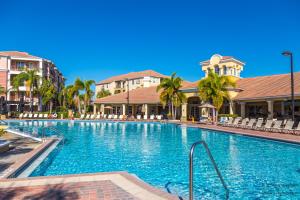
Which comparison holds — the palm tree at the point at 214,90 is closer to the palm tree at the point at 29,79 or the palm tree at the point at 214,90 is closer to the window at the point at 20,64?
the palm tree at the point at 29,79

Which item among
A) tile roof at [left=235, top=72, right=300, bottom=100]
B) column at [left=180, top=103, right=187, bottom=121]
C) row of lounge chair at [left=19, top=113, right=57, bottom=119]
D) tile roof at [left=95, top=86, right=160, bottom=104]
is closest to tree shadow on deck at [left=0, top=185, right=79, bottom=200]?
tile roof at [left=235, top=72, right=300, bottom=100]

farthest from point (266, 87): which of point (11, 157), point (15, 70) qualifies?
point (15, 70)

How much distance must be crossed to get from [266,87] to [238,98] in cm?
372

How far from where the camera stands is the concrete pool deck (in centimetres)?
511

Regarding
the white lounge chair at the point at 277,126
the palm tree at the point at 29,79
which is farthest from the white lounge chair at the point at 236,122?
the palm tree at the point at 29,79

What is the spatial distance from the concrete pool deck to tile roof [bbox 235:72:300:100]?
2382cm

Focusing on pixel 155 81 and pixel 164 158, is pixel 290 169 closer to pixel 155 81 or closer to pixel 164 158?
Answer: pixel 164 158

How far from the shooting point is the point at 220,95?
98.5 feet

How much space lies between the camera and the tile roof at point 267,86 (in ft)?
88.7

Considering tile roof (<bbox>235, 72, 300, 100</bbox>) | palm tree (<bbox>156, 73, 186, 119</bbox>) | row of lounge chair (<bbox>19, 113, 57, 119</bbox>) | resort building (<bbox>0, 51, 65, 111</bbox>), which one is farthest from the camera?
resort building (<bbox>0, 51, 65, 111</bbox>)

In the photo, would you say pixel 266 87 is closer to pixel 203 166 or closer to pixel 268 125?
pixel 268 125

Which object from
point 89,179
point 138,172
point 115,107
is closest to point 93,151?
point 138,172

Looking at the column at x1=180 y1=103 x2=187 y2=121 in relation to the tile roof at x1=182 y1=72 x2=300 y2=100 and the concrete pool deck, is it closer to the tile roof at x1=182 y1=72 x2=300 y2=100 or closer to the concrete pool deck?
the tile roof at x1=182 y1=72 x2=300 y2=100

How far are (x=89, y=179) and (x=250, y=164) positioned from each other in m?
6.52
